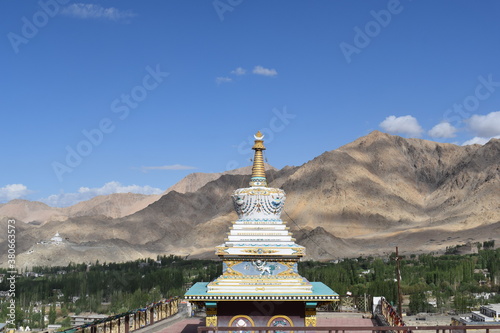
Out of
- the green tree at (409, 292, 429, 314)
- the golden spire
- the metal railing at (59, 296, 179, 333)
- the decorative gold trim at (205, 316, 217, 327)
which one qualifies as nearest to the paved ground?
the metal railing at (59, 296, 179, 333)

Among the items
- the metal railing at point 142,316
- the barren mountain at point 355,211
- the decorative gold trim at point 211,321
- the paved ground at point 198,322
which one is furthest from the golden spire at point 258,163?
the barren mountain at point 355,211

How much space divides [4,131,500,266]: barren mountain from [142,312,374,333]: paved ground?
84614 mm

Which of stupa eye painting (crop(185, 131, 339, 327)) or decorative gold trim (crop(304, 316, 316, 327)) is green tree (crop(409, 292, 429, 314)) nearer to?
stupa eye painting (crop(185, 131, 339, 327))

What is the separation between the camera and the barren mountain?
124375mm

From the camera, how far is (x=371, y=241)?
130 meters

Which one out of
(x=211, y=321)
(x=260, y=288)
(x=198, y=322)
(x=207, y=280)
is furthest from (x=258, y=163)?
(x=207, y=280)

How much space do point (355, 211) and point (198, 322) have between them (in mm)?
122643

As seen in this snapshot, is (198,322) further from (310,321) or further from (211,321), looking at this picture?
(310,321)

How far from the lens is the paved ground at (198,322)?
25.2m

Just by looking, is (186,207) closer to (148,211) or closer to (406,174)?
(148,211)

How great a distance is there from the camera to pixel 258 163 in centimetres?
2394

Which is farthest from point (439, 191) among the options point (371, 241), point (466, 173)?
point (371, 241)

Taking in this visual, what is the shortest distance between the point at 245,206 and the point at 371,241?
111 m

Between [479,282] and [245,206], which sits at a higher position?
[245,206]
